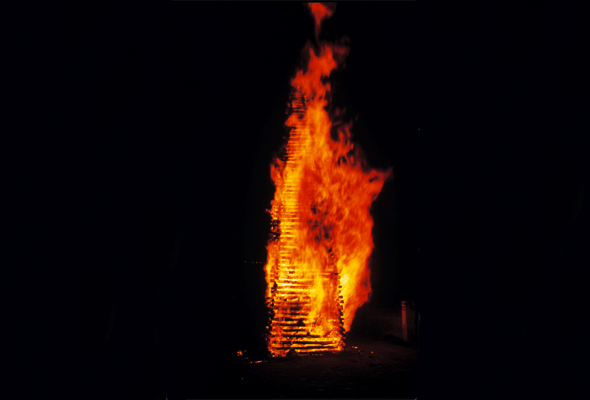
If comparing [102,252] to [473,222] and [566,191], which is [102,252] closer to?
[473,222]

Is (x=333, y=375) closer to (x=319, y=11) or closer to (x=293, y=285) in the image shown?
(x=293, y=285)

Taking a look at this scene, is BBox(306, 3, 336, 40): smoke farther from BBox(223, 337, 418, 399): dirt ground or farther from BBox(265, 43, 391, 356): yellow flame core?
BBox(223, 337, 418, 399): dirt ground

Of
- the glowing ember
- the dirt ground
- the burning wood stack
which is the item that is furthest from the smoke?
the dirt ground

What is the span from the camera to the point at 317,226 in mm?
1221

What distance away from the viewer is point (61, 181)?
0.95m

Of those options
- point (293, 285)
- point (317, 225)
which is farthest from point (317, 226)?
point (293, 285)

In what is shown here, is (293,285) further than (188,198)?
Yes

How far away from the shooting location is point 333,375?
1190 mm

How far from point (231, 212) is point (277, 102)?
44cm

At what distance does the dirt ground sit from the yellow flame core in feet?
0.17

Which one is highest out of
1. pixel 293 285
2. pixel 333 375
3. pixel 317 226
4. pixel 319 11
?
pixel 319 11

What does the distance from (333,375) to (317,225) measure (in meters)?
0.54

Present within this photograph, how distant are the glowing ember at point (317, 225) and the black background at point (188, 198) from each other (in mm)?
272

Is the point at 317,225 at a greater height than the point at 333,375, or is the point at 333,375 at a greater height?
the point at 317,225
